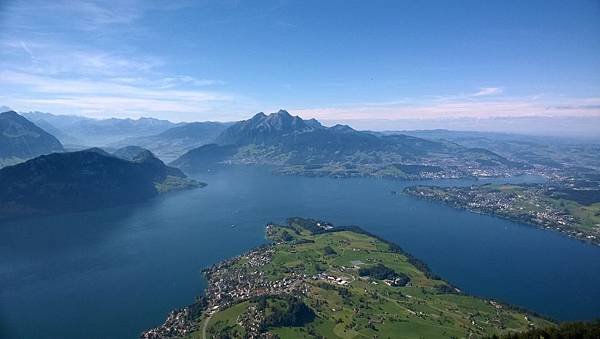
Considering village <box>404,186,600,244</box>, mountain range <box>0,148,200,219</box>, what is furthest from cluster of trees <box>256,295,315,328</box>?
mountain range <box>0,148,200,219</box>

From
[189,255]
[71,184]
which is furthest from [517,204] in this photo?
[71,184]

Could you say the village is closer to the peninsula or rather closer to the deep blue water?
the deep blue water

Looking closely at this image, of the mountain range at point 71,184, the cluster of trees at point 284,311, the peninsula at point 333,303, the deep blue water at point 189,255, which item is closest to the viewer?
the peninsula at point 333,303

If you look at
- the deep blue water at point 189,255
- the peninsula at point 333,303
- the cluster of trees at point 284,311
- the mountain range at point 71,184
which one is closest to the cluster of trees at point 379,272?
the peninsula at point 333,303

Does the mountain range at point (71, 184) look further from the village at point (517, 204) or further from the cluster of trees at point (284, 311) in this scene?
the village at point (517, 204)

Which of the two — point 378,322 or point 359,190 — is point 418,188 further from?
point 378,322

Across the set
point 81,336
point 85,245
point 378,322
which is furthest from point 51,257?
point 378,322

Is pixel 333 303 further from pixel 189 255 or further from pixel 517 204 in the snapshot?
pixel 517 204
